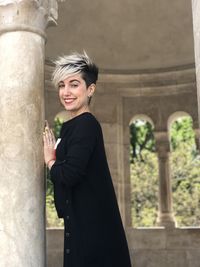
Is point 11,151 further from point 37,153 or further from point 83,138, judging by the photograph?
point 83,138

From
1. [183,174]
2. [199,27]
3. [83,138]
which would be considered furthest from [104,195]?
[183,174]

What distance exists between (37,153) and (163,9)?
6835 mm

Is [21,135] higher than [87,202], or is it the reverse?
[21,135]

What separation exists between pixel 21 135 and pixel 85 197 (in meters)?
1.10

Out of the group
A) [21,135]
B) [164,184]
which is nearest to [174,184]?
[164,184]

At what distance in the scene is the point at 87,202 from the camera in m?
3.54

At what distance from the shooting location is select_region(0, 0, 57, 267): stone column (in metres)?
4.15

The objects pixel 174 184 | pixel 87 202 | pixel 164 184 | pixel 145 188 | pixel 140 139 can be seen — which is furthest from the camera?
pixel 140 139

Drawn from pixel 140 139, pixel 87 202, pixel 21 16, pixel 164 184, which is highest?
pixel 140 139

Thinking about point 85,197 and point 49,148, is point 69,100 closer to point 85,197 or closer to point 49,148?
point 49,148

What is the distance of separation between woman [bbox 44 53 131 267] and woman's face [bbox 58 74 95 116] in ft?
0.11

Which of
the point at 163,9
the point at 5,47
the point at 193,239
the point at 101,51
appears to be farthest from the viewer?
the point at 101,51

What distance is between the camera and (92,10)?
10219 millimetres

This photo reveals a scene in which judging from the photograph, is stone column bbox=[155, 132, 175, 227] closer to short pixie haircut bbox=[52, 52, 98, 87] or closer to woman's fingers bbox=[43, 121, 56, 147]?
woman's fingers bbox=[43, 121, 56, 147]
